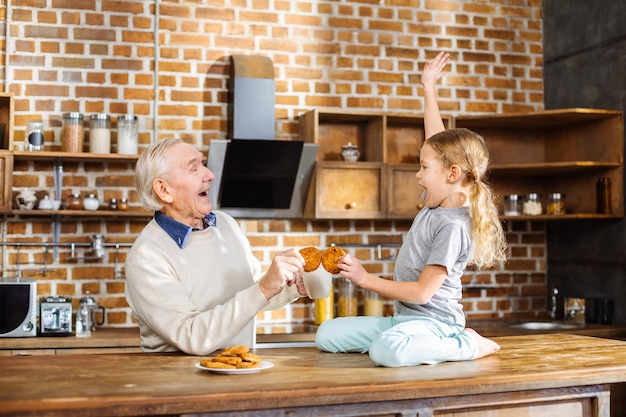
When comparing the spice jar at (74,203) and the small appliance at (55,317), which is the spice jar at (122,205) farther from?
the small appliance at (55,317)

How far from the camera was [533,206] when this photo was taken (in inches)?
204

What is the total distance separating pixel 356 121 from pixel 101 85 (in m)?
1.59

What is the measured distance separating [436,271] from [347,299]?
2401 millimetres

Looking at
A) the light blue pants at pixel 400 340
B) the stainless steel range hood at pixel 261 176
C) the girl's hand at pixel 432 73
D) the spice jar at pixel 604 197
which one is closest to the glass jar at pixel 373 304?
the stainless steel range hood at pixel 261 176

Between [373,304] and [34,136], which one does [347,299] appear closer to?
[373,304]

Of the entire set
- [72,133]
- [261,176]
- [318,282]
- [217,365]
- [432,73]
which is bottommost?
[217,365]

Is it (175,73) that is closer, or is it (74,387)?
(74,387)

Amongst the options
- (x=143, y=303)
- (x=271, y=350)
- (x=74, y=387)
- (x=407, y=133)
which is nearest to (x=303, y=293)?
(x=271, y=350)

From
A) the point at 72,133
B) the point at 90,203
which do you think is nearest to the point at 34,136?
the point at 72,133

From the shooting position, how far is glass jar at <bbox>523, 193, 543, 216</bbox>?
5184 millimetres

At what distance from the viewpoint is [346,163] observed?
4.91 metres

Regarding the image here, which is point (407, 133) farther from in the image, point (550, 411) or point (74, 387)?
point (74, 387)

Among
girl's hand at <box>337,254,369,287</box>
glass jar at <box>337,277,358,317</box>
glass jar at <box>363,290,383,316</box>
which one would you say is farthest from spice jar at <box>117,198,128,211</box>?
girl's hand at <box>337,254,369,287</box>

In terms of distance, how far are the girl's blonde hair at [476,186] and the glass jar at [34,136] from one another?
2542mm
